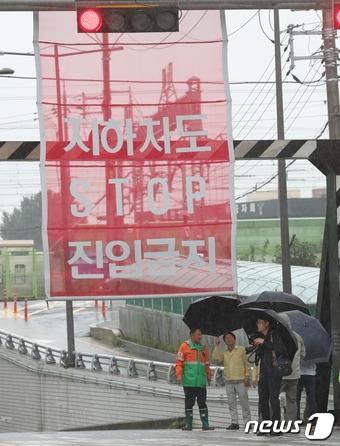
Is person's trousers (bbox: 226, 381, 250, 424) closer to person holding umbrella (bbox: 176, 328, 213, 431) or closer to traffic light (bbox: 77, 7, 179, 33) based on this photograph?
person holding umbrella (bbox: 176, 328, 213, 431)

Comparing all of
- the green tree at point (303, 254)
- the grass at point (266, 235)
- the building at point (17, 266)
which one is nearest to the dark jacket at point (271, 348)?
the green tree at point (303, 254)

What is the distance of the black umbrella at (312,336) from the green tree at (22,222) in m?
121

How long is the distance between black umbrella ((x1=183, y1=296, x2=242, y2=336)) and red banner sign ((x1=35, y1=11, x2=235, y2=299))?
2.86 m

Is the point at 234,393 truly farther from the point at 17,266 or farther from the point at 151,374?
the point at 17,266

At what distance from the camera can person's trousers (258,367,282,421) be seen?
13.2 metres

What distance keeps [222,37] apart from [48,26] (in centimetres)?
185

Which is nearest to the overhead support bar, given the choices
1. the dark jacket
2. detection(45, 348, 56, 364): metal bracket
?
the dark jacket

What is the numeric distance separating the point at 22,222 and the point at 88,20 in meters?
131

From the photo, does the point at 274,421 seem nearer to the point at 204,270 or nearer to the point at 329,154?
the point at 204,270

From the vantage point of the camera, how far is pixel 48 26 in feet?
40.8

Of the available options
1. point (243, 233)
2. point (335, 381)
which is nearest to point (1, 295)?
point (243, 233)

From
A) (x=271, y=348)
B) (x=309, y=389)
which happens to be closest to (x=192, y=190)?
(x=271, y=348)

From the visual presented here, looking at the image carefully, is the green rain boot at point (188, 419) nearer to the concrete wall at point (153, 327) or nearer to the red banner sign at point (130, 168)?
the red banner sign at point (130, 168)

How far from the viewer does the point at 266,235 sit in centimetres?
9300
